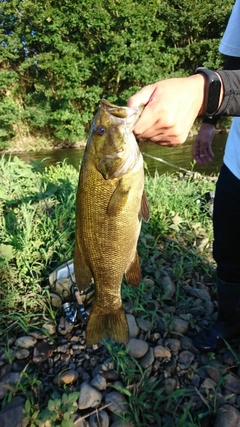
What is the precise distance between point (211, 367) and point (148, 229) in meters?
1.87

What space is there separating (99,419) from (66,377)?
0.35 m

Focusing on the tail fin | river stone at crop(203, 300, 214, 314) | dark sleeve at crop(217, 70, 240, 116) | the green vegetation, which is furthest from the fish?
the green vegetation

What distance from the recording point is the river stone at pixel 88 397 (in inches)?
74.0

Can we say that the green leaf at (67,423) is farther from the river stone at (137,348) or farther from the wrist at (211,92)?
the wrist at (211,92)

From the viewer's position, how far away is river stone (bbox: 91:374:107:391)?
198cm

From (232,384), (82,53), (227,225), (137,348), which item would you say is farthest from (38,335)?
(82,53)

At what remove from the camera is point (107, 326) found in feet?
5.69

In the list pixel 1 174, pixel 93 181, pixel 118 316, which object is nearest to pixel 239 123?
pixel 93 181

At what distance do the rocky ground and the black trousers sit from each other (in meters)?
0.62

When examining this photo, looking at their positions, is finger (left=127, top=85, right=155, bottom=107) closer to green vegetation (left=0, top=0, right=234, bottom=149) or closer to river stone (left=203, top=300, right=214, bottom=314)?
river stone (left=203, top=300, right=214, bottom=314)

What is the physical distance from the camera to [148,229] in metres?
3.75

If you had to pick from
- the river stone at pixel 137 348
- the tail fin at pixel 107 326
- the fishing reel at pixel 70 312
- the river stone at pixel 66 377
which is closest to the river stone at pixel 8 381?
the river stone at pixel 66 377

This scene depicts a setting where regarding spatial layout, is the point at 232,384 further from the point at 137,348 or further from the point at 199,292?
the point at 199,292

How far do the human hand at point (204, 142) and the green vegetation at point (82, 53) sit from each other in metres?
20.8
